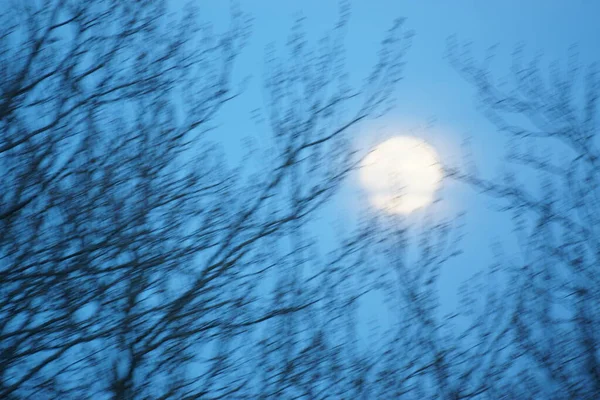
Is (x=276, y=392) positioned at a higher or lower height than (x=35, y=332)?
lower

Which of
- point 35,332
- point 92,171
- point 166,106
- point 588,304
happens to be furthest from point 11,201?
point 588,304

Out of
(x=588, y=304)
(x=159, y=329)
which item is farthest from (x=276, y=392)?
(x=588, y=304)

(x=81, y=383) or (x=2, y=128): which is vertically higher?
A: (x=2, y=128)

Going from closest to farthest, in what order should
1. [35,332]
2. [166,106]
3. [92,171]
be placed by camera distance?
1. [35,332]
2. [92,171]
3. [166,106]

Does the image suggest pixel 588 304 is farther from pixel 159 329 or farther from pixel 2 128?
pixel 2 128

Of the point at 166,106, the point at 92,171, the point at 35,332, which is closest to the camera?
the point at 35,332

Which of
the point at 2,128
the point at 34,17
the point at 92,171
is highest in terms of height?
the point at 34,17

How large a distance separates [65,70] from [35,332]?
1594 mm

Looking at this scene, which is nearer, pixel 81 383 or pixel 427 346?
pixel 81 383

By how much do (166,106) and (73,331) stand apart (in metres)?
1.47

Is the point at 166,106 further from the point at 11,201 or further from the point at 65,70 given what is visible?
the point at 11,201

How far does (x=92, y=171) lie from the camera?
171 inches

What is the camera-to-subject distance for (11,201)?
4.25 meters

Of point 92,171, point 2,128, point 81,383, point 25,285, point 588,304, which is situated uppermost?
point 2,128
